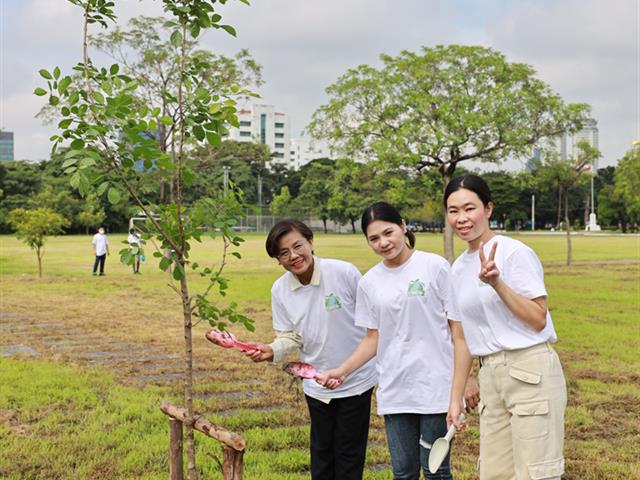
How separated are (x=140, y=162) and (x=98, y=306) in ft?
37.9

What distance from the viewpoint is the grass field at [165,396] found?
14.9 ft

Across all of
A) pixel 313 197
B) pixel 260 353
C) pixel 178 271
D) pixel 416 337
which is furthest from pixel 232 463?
pixel 313 197

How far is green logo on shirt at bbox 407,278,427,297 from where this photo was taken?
9.75 ft

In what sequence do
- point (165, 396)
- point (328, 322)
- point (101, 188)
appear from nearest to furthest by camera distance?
1. point (101, 188)
2. point (328, 322)
3. point (165, 396)

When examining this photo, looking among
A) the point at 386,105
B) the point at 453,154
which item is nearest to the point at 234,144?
the point at 386,105

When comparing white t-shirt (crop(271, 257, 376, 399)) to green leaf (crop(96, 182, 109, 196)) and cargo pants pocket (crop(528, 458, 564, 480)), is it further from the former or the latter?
green leaf (crop(96, 182, 109, 196))

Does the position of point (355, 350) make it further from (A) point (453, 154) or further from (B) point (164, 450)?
(A) point (453, 154)

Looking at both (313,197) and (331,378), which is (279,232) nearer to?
(331,378)

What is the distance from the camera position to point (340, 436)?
10.8 feet

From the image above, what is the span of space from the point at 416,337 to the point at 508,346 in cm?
54

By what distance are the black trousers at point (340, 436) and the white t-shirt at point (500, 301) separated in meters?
0.81

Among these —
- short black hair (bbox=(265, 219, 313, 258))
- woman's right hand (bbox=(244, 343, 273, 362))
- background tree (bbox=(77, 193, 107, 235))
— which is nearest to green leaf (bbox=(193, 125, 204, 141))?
short black hair (bbox=(265, 219, 313, 258))

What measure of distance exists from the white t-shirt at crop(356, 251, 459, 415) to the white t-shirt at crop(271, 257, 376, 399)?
0.25 metres

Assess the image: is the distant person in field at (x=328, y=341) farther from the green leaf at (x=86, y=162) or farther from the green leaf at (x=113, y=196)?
the green leaf at (x=86, y=162)
